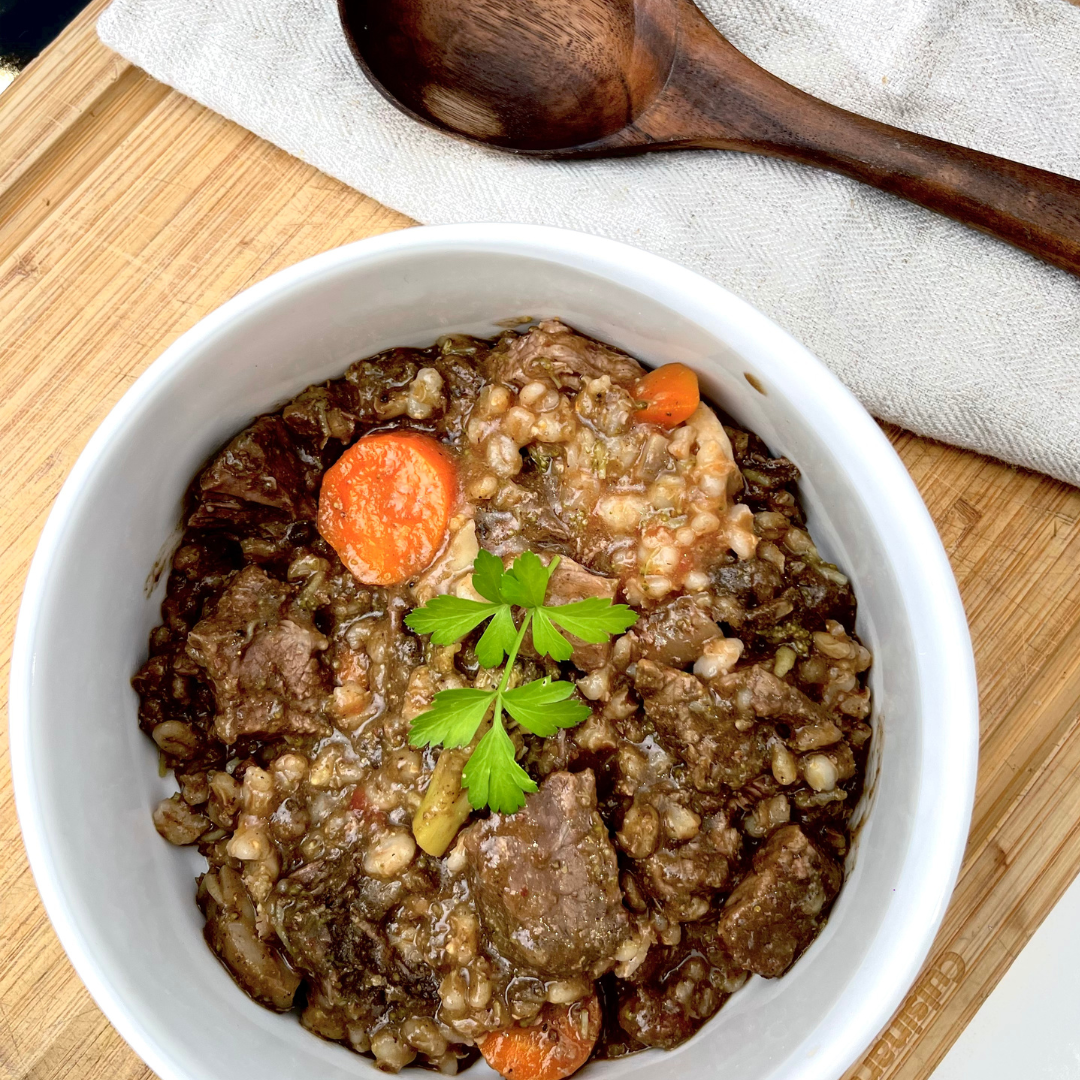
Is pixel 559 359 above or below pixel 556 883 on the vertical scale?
above

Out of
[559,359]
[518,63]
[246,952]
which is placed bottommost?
[246,952]

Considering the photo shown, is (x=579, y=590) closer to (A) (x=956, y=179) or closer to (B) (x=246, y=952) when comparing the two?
(B) (x=246, y=952)

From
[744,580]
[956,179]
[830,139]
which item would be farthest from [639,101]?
[744,580]

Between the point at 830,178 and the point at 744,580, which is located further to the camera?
the point at 830,178

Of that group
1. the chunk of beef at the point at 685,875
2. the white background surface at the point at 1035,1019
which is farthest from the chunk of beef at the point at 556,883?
the white background surface at the point at 1035,1019

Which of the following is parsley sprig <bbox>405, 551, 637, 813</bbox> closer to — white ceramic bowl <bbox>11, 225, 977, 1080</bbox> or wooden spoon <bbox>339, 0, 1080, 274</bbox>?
white ceramic bowl <bbox>11, 225, 977, 1080</bbox>

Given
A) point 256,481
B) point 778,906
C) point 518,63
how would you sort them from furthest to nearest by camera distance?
1. point 518,63
2. point 256,481
3. point 778,906

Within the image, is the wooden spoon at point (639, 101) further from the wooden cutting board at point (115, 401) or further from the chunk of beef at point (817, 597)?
the chunk of beef at point (817, 597)
